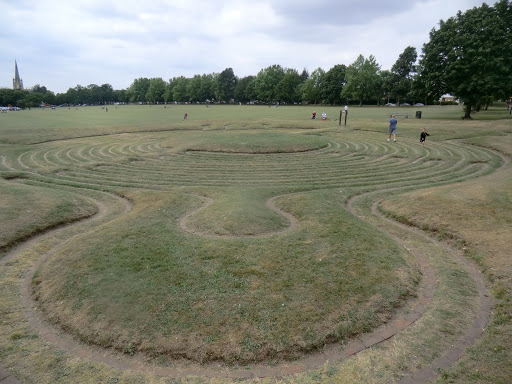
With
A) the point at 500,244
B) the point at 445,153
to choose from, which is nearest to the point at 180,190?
the point at 500,244

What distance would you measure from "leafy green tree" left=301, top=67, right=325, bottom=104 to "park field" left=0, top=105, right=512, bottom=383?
356ft

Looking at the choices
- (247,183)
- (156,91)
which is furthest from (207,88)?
(247,183)

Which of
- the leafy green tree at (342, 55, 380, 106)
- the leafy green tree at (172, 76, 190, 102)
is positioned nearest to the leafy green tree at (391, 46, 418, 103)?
the leafy green tree at (342, 55, 380, 106)

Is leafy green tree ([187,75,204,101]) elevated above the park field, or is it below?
above

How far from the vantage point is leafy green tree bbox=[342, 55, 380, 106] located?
106875 millimetres

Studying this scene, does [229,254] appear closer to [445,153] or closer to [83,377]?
[83,377]

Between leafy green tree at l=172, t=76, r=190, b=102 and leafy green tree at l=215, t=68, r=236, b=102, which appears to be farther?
leafy green tree at l=172, t=76, r=190, b=102

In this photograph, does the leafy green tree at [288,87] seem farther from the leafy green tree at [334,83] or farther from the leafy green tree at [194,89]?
the leafy green tree at [194,89]

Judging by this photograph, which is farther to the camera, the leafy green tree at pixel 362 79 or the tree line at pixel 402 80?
the leafy green tree at pixel 362 79

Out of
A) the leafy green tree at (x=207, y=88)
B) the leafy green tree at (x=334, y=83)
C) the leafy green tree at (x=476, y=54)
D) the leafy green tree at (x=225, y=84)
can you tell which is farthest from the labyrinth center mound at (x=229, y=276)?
the leafy green tree at (x=207, y=88)

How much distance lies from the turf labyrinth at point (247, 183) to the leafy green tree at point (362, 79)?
69.8 m

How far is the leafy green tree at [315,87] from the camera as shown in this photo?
4950 inches

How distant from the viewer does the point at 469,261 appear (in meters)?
12.9

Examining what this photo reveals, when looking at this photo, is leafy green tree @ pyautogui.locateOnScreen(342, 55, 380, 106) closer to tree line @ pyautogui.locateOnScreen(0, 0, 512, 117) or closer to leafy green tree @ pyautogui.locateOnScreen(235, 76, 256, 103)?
tree line @ pyautogui.locateOnScreen(0, 0, 512, 117)
